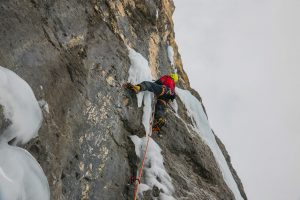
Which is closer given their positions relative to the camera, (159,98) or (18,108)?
(18,108)

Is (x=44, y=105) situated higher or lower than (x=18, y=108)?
higher

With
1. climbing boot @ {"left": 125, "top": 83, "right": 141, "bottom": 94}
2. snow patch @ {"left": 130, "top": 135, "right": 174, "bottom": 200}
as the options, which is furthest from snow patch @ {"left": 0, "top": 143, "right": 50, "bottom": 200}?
climbing boot @ {"left": 125, "top": 83, "right": 141, "bottom": 94}

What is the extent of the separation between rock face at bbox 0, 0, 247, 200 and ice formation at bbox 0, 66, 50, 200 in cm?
16

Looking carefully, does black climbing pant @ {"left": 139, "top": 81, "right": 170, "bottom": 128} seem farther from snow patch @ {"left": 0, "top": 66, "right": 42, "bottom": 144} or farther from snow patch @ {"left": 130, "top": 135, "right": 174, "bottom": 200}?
snow patch @ {"left": 0, "top": 66, "right": 42, "bottom": 144}

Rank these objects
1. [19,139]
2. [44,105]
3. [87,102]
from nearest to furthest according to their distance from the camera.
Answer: [19,139] < [44,105] < [87,102]

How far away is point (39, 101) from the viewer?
471 centimetres

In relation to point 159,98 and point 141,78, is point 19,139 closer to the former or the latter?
point 141,78

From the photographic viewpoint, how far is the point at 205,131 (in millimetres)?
10422

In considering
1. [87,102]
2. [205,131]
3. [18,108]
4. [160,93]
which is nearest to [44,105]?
[18,108]

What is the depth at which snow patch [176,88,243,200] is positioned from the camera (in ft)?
30.6

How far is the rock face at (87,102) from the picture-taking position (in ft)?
15.8

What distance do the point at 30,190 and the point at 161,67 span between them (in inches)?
263

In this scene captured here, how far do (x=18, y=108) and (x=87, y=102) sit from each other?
1749 mm

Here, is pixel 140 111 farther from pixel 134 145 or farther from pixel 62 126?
pixel 62 126
